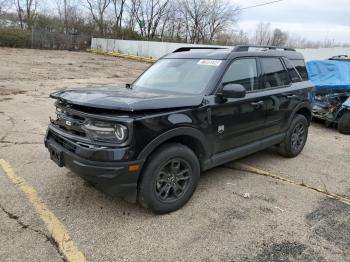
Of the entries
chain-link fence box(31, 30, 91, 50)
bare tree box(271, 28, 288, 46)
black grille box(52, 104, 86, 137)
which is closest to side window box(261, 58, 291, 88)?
black grille box(52, 104, 86, 137)

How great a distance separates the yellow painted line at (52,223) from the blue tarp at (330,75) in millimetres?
7332

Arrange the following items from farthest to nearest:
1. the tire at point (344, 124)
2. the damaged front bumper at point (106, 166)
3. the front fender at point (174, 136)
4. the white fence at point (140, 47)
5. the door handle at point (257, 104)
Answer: the white fence at point (140, 47)
the tire at point (344, 124)
the door handle at point (257, 104)
the front fender at point (174, 136)
the damaged front bumper at point (106, 166)

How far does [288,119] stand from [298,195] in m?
1.49

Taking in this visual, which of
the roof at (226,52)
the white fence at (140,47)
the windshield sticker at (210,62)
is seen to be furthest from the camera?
the white fence at (140,47)

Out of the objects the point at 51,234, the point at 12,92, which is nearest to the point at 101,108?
the point at 51,234

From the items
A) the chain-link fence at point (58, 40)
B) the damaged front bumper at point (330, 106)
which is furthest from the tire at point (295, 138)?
the chain-link fence at point (58, 40)

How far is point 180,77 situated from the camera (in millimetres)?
4375

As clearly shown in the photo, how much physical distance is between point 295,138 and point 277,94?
118cm

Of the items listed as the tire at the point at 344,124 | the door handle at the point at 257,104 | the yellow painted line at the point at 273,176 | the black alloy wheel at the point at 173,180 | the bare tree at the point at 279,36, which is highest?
the bare tree at the point at 279,36

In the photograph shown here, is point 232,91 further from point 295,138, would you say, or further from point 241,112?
point 295,138

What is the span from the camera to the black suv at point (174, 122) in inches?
125

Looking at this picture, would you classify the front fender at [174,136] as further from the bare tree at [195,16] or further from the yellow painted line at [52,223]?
the bare tree at [195,16]

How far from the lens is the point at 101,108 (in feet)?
10.5

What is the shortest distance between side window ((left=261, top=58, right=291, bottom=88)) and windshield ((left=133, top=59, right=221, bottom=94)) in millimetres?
1004
